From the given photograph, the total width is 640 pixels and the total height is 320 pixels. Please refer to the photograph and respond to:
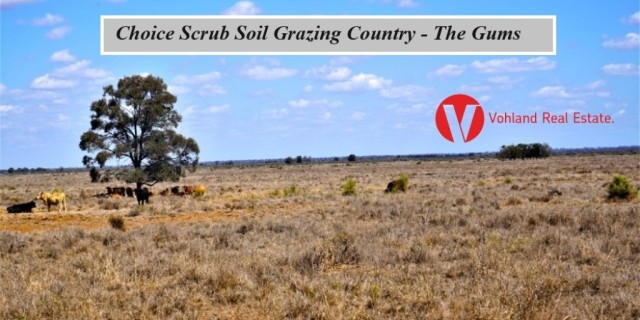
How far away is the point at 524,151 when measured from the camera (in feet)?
427

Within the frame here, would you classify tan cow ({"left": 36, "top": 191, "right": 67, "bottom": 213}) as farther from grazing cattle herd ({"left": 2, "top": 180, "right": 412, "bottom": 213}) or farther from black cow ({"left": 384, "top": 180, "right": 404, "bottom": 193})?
black cow ({"left": 384, "top": 180, "right": 404, "bottom": 193})

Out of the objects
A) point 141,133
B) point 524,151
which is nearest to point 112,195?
point 141,133

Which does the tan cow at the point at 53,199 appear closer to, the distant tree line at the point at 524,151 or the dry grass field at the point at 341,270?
the dry grass field at the point at 341,270

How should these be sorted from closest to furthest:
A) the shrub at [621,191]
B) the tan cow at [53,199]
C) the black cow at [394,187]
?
the shrub at [621,191], the tan cow at [53,199], the black cow at [394,187]

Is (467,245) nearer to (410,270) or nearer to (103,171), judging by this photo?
(410,270)

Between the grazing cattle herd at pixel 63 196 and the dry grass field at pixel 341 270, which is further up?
the grazing cattle herd at pixel 63 196

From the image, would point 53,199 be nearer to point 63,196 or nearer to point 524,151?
point 63,196

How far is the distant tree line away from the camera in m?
129

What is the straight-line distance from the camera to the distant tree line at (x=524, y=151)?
423 feet

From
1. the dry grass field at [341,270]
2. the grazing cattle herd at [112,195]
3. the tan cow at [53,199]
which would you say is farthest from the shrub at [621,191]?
the tan cow at [53,199]

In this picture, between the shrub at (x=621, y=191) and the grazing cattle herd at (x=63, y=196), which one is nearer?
the shrub at (x=621, y=191)

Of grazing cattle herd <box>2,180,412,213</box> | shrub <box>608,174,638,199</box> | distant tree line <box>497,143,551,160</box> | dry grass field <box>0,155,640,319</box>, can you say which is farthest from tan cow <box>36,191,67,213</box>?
distant tree line <box>497,143,551,160</box>

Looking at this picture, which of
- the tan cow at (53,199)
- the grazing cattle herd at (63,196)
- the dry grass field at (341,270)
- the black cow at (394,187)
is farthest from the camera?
the black cow at (394,187)

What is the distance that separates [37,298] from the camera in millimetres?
8227
